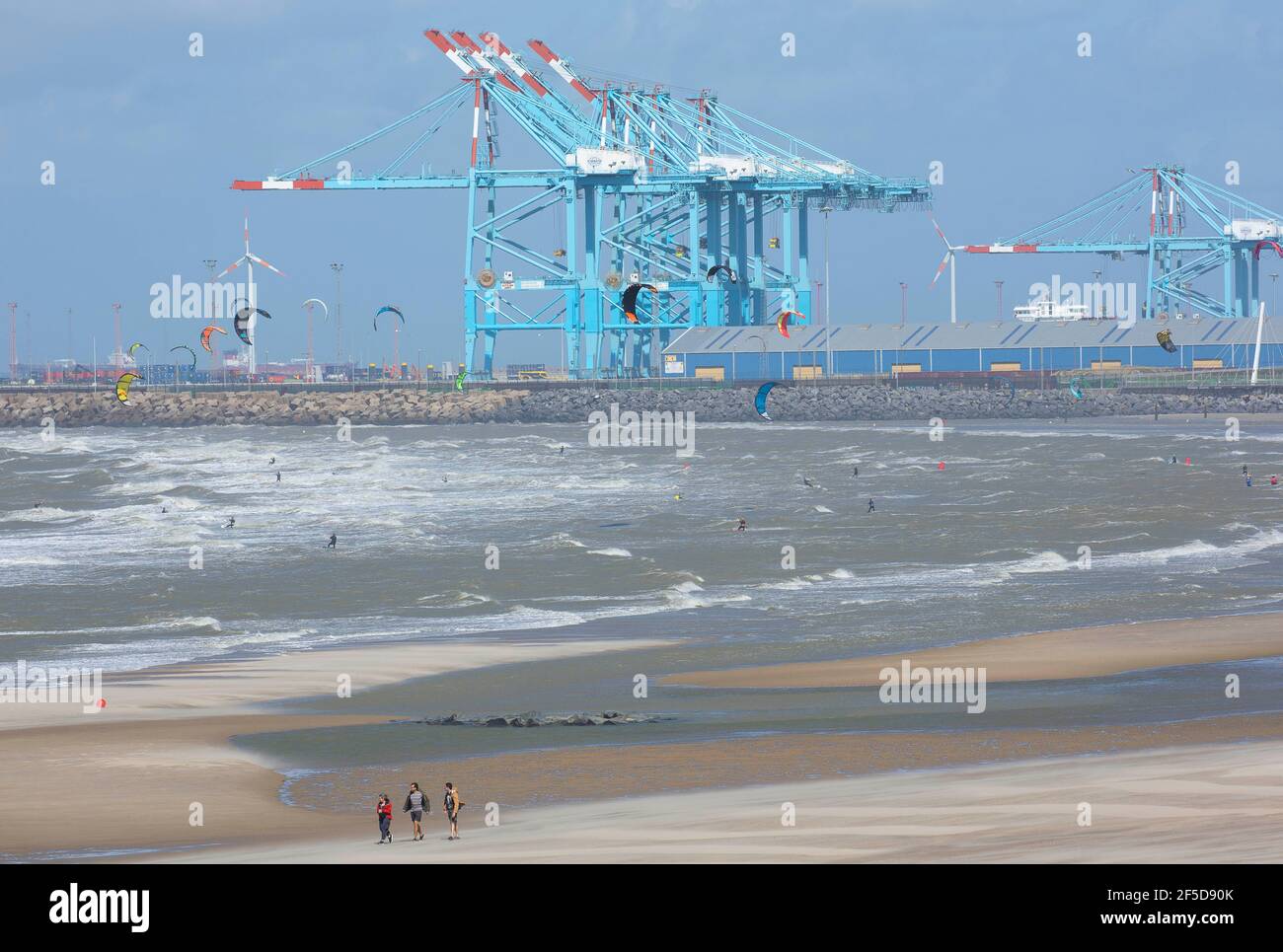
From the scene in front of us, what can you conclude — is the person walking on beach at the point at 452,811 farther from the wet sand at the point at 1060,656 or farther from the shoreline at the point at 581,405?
the shoreline at the point at 581,405

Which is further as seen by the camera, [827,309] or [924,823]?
[827,309]

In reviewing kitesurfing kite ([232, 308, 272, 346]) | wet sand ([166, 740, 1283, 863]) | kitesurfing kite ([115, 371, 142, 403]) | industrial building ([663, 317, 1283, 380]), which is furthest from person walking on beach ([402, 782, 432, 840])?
industrial building ([663, 317, 1283, 380])

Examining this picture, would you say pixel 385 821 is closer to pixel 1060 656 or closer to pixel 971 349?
pixel 1060 656

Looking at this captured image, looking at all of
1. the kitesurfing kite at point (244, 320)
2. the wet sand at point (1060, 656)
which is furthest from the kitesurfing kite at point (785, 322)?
the wet sand at point (1060, 656)

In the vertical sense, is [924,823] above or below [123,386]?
below

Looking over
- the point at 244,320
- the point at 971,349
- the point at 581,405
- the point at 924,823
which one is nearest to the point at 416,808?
the point at 924,823

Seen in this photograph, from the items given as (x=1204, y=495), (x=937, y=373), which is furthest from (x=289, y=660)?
(x=937, y=373)

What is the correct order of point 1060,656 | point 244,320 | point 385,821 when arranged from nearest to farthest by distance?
point 385,821 < point 1060,656 < point 244,320
